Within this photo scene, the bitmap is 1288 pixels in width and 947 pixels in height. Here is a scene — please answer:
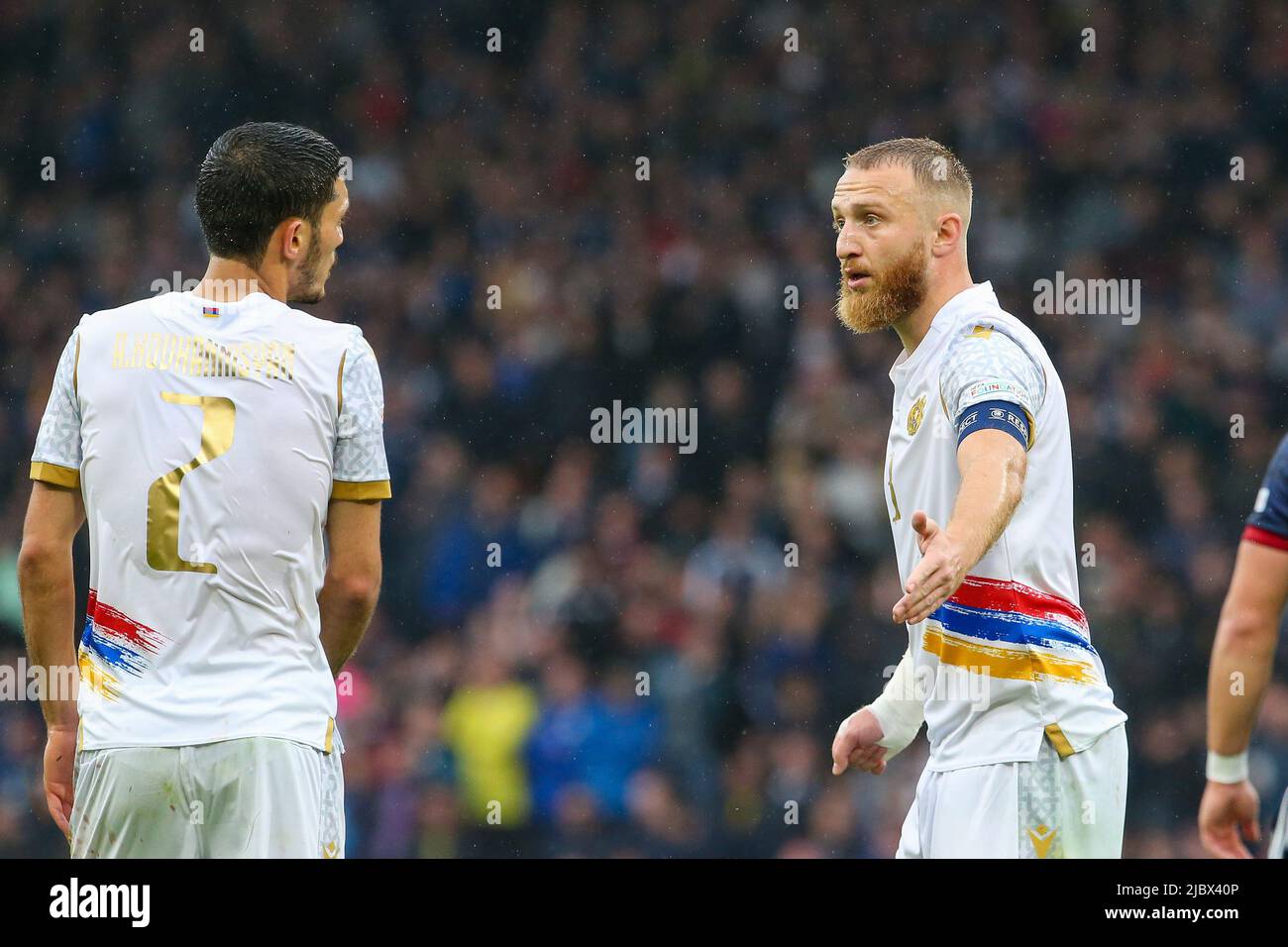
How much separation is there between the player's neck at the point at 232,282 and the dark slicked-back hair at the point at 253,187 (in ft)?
0.06

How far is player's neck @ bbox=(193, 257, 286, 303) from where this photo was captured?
348 cm

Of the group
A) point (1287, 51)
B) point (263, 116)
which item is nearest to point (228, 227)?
point (263, 116)

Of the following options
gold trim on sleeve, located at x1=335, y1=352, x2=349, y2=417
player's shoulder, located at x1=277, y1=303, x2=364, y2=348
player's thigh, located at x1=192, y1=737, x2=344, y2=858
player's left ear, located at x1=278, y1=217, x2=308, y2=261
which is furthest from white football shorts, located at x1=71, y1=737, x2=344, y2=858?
player's left ear, located at x1=278, y1=217, x2=308, y2=261

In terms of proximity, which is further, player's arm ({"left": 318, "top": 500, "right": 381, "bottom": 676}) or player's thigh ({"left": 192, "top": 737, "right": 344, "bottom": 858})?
player's arm ({"left": 318, "top": 500, "right": 381, "bottom": 676})

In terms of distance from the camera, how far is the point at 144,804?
10.8ft

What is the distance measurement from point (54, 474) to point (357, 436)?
620 mm

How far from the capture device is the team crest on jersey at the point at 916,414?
3932 mm

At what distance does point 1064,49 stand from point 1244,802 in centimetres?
1077

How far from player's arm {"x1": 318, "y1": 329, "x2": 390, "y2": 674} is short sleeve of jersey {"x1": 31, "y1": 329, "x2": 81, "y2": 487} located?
529 mm

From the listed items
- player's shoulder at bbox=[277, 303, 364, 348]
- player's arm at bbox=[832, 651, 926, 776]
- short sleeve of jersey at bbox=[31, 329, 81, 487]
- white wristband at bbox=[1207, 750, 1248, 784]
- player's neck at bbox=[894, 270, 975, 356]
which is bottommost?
player's arm at bbox=[832, 651, 926, 776]

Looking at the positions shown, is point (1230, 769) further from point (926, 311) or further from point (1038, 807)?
point (926, 311)

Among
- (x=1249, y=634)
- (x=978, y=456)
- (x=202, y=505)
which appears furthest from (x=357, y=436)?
(x=1249, y=634)

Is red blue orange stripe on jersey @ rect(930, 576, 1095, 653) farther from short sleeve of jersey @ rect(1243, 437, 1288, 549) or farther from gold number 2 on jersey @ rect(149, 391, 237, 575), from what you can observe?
gold number 2 on jersey @ rect(149, 391, 237, 575)

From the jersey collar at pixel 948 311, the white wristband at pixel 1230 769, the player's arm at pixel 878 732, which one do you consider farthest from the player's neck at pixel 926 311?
the white wristband at pixel 1230 769
